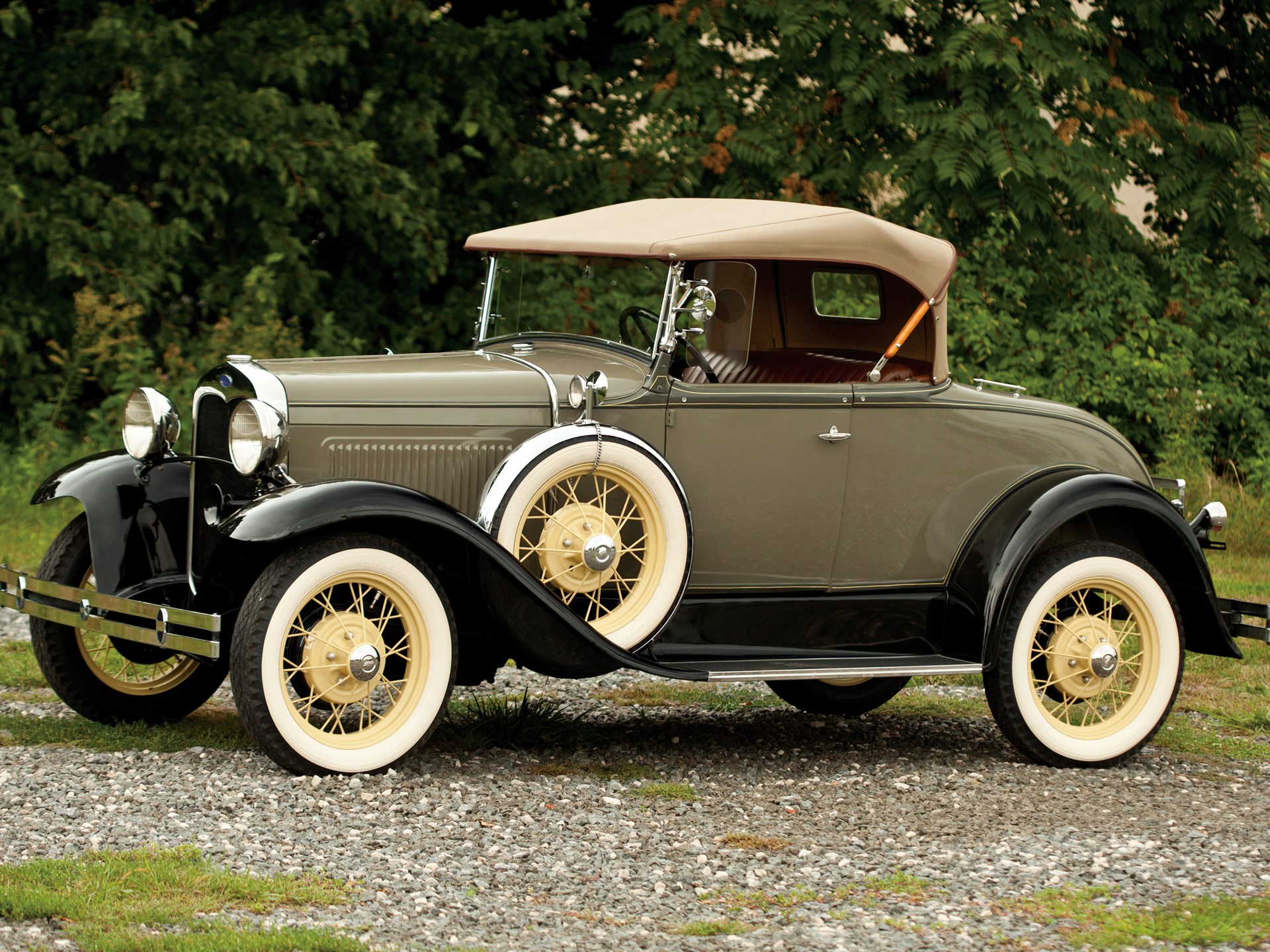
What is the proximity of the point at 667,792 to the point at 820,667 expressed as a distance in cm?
72

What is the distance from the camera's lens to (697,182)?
12.1 m

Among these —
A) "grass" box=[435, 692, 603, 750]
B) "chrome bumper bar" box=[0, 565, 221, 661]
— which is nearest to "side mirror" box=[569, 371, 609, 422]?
"grass" box=[435, 692, 603, 750]

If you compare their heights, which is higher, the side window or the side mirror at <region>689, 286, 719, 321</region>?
the side window

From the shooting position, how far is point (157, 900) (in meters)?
3.59

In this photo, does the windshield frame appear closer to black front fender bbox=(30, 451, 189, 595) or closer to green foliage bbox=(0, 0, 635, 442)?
black front fender bbox=(30, 451, 189, 595)

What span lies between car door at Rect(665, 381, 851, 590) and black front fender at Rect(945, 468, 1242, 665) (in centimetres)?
54

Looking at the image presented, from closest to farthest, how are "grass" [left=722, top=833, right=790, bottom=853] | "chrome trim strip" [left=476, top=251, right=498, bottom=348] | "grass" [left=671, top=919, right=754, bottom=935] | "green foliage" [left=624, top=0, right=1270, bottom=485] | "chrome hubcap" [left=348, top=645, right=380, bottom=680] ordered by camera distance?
"grass" [left=671, top=919, right=754, bottom=935] → "grass" [left=722, top=833, right=790, bottom=853] → "chrome hubcap" [left=348, top=645, right=380, bottom=680] → "chrome trim strip" [left=476, top=251, right=498, bottom=348] → "green foliage" [left=624, top=0, right=1270, bottom=485]

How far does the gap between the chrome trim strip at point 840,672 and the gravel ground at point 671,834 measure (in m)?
0.36

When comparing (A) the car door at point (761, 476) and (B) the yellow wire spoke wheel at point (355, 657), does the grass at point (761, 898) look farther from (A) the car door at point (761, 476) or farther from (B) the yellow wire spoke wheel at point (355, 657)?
(A) the car door at point (761, 476)

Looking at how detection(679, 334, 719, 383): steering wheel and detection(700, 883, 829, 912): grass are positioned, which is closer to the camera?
detection(700, 883, 829, 912): grass

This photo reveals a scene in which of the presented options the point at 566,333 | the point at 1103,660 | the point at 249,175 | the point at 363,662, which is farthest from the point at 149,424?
the point at 249,175

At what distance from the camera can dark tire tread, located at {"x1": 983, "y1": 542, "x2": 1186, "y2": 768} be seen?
5.31 meters

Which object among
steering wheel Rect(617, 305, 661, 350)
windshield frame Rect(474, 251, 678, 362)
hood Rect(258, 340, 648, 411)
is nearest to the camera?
hood Rect(258, 340, 648, 411)

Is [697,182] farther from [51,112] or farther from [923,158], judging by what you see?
[51,112]
